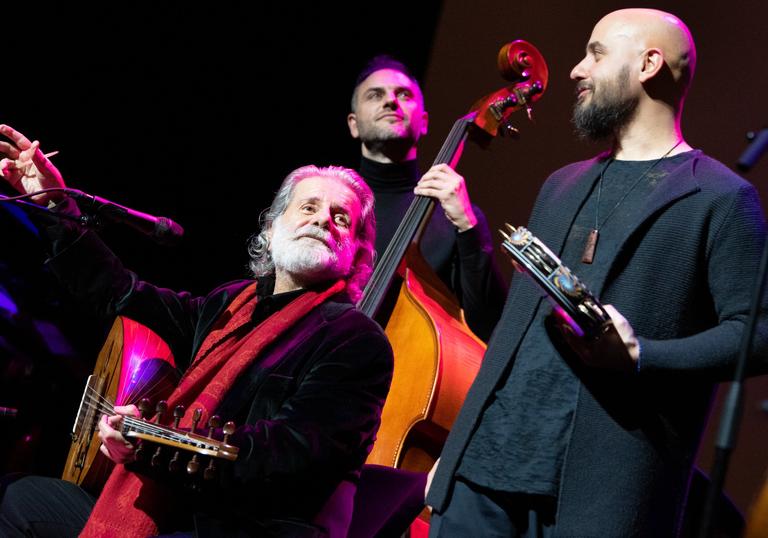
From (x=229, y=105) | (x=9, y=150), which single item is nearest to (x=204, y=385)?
(x=9, y=150)

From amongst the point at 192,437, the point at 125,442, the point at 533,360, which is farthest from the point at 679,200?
the point at 125,442

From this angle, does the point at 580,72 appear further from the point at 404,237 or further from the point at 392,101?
the point at 392,101

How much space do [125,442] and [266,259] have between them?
41.8 inches

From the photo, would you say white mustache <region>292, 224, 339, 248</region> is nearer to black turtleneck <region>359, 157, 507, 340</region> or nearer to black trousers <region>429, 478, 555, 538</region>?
black turtleneck <region>359, 157, 507, 340</region>

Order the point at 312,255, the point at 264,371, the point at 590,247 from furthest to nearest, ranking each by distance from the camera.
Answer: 1. the point at 312,255
2. the point at 264,371
3. the point at 590,247

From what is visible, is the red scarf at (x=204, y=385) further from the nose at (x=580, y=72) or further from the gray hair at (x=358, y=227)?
the nose at (x=580, y=72)

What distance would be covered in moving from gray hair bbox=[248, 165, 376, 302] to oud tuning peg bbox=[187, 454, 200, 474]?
970mm

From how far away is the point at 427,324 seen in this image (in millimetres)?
2955

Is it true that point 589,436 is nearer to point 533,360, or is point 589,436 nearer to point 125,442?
point 533,360

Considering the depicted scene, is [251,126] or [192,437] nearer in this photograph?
[192,437]

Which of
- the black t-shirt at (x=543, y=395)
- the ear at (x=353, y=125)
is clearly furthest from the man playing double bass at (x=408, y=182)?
the black t-shirt at (x=543, y=395)

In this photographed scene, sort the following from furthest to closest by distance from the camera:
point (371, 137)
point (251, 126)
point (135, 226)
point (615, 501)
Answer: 1. point (251, 126)
2. point (371, 137)
3. point (135, 226)
4. point (615, 501)

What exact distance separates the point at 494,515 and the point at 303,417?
616mm

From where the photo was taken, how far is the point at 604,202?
2.05m
